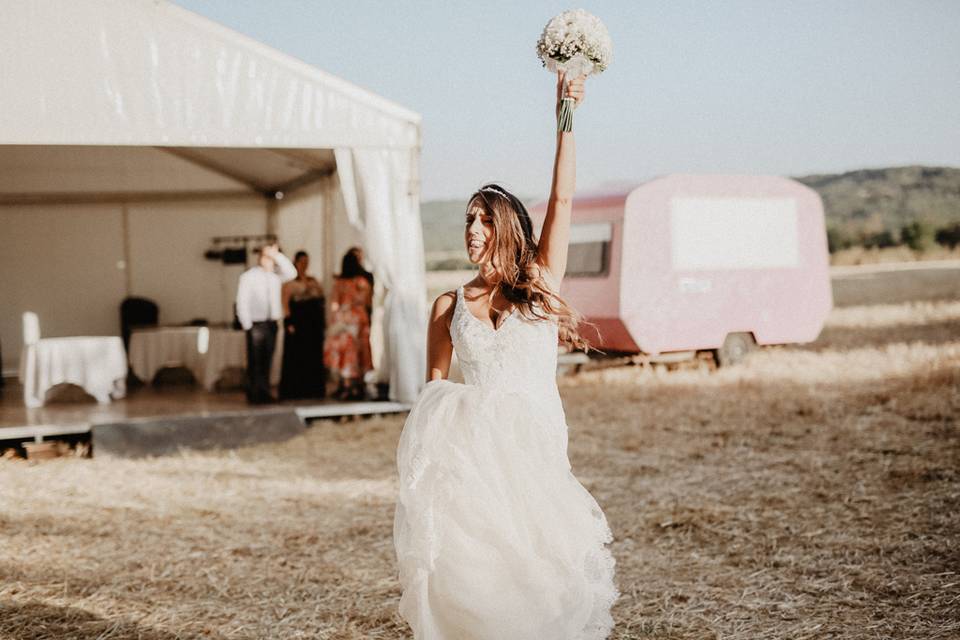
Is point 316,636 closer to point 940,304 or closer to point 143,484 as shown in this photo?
point 143,484

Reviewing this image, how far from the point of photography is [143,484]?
6863mm

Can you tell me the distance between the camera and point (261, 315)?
9117mm

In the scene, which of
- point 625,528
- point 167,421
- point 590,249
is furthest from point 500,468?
point 590,249

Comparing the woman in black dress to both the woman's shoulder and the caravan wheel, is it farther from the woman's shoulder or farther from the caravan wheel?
the woman's shoulder

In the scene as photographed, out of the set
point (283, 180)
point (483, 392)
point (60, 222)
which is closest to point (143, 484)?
point (483, 392)

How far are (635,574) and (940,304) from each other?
18212 millimetres

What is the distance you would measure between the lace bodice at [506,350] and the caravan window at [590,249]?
28.4ft

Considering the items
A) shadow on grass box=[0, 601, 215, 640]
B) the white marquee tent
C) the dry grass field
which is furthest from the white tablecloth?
shadow on grass box=[0, 601, 215, 640]

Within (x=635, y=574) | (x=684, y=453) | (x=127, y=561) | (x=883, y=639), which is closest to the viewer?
(x=883, y=639)

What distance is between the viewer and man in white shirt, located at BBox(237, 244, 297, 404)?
355 inches

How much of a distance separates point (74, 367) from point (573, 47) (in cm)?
815

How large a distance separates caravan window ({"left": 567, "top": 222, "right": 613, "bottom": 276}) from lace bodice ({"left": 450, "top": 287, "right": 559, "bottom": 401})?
866 centimetres

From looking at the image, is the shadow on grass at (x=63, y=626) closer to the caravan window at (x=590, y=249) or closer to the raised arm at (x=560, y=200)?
the raised arm at (x=560, y=200)

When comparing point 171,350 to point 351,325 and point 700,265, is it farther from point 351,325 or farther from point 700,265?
point 700,265
